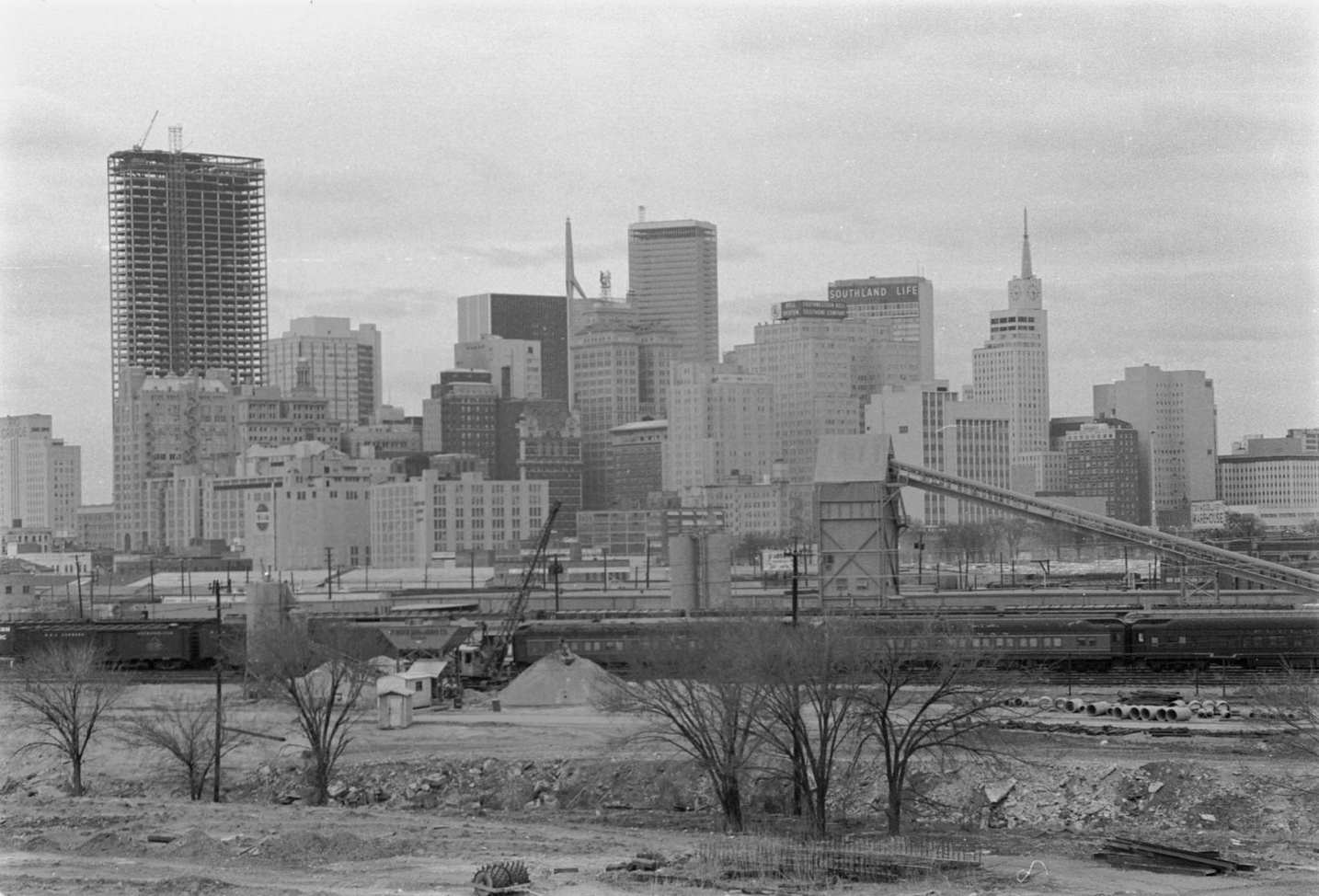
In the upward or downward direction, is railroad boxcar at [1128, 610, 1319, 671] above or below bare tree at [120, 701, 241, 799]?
above

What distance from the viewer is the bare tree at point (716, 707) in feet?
172

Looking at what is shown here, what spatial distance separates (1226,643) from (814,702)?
26941mm

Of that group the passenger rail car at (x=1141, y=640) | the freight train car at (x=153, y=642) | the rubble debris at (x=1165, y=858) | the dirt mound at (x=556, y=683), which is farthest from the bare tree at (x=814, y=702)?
the freight train car at (x=153, y=642)

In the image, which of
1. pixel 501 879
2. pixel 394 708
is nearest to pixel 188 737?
pixel 394 708

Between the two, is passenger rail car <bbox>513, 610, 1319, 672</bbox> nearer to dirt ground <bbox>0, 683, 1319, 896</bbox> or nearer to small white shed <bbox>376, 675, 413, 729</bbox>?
small white shed <bbox>376, 675, 413, 729</bbox>

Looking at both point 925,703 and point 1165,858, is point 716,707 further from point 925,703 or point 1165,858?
point 1165,858

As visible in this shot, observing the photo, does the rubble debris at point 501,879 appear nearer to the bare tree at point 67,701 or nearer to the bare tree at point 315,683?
the bare tree at point 315,683

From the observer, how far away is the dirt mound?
245 ft

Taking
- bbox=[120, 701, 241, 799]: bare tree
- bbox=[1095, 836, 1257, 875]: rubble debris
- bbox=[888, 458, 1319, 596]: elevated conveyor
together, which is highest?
bbox=[888, 458, 1319, 596]: elevated conveyor

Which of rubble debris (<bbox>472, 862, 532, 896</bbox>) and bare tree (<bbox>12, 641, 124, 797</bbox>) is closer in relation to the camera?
rubble debris (<bbox>472, 862, 532, 896</bbox>)

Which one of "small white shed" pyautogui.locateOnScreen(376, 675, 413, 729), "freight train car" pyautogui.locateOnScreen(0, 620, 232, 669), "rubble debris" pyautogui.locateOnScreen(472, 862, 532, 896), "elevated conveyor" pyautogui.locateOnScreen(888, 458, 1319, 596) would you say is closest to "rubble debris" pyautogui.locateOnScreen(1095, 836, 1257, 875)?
"rubble debris" pyautogui.locateOnScreen(472, 862, 532, 896)

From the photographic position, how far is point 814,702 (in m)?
54.6

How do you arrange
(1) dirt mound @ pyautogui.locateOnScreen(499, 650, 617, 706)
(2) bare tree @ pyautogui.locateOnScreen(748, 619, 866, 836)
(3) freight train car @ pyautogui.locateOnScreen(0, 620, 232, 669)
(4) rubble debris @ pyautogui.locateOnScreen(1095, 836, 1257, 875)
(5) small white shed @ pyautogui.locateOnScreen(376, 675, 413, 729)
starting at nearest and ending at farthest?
(4) rubble debris @ pyautogui.locateOnScreen(1095, 836, 1257, 875) < (2) bare tree @ pyautogui.locateOnScreen(748, 619, 866, 836) < (5) small white shed @ pyautogui.locateOnScreen(376, 675, 413, 729) < (1) dirt mound @ pyautogui.locateOnScreen(499, 650, 617, 706) < (3) freight train car @ pyautogui.locateOnScreen(0, 620, 232, 669)

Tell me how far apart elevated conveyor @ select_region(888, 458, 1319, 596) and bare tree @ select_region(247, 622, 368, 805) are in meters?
25.7
